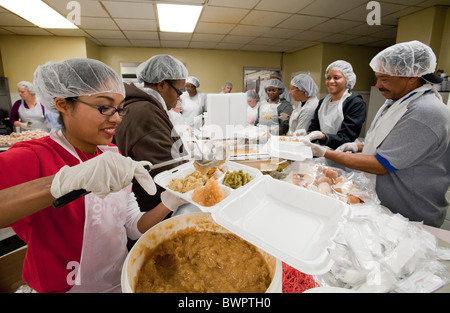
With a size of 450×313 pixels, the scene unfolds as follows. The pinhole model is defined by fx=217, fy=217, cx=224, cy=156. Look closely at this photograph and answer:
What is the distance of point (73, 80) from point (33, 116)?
5076 millimetres

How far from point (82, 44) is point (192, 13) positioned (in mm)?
3702

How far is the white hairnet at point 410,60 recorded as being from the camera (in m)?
1.66

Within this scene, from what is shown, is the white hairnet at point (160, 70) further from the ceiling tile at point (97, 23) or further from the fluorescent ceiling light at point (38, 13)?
the ceiling tile at point (97, 23)

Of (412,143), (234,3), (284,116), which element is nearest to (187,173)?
(412,143)

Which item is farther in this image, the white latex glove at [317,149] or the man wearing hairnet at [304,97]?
the man wearing hairnet at [304,97]

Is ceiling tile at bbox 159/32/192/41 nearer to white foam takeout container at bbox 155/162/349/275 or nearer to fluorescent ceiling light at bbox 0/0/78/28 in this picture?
fluorescent ceiling light at bbox 0/0/78/28

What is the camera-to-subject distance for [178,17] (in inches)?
183

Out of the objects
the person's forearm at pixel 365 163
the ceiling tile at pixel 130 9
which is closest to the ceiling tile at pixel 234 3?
the ceiling tile at pixel 130 9

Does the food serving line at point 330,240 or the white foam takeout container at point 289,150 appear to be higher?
the white foam takeout container at point 289,150

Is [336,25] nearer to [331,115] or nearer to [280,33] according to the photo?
[280,33]

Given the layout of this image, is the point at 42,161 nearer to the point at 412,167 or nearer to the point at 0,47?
the point at 412,167

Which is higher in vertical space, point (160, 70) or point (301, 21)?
point (301, 21)

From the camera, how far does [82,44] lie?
607 centimetres

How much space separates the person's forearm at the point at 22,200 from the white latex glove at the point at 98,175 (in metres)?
0.04
